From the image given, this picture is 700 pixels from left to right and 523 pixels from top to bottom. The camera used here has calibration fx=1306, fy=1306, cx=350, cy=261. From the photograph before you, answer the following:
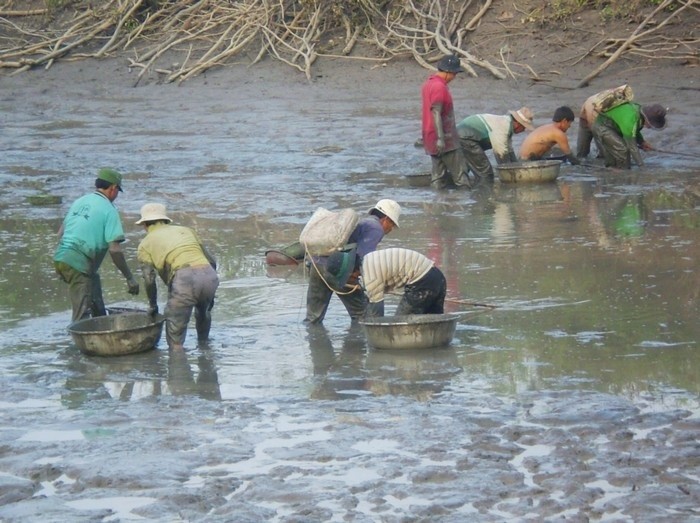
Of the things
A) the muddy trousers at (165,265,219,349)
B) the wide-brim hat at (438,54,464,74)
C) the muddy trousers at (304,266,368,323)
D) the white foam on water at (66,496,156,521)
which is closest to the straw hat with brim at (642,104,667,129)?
the wide-brim hat at (438,54,464,74)

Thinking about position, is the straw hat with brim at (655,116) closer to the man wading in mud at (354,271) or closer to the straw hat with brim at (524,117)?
the straw hat with brim at (524,117)

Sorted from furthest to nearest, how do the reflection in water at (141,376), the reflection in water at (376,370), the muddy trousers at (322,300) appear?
the muddy trousers at (322,300) → the reflection in water at (141,376) → the reflection in water at (376,370)

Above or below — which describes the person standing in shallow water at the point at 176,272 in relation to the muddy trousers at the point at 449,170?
below

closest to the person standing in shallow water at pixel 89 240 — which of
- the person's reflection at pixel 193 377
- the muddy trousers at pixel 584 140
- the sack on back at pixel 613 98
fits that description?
the person's reflection at pixel 193 377

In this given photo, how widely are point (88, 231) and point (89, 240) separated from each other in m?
0.07

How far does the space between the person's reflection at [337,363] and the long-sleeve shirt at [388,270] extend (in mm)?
433

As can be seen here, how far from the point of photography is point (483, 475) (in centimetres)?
648

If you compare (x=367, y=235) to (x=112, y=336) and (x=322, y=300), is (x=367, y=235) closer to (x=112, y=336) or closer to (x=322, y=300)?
(x=322, y=300)

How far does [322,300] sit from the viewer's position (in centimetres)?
998

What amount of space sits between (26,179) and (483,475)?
12.4 meters

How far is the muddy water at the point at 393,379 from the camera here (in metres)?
6.33

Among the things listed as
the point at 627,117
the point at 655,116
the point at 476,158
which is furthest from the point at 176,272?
the point at 655,116

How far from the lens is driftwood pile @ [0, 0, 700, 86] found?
20531 millimetres

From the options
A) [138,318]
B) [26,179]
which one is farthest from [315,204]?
[138,318]
